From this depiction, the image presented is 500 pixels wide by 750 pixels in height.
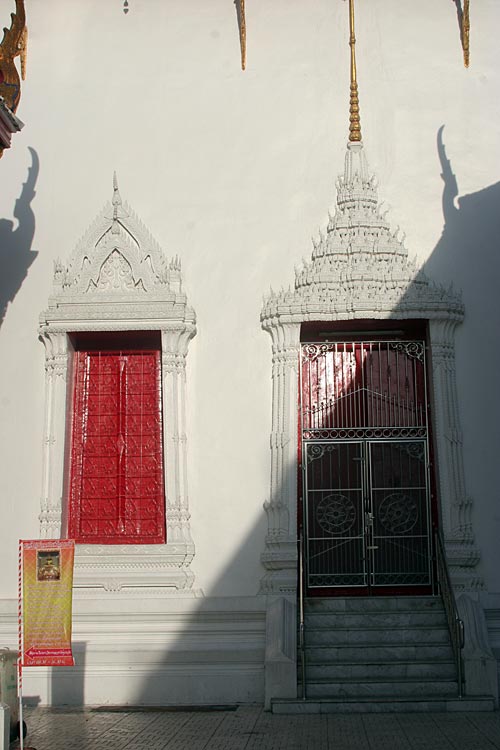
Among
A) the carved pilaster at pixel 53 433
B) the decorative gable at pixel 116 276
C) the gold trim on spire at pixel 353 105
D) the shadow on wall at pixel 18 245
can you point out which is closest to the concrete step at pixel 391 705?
the carved pilaster at pixel 53 433

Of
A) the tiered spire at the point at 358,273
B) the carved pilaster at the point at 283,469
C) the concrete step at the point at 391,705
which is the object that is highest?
the tiered spire at the point at 358,273

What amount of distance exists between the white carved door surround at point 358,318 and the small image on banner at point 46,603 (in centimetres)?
231

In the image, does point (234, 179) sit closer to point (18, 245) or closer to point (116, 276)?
point (116, 276)

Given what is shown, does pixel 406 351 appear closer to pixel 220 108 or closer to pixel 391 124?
pixel 391 124

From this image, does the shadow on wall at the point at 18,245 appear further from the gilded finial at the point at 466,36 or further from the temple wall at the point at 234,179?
the gilded finial at the point at 466,36

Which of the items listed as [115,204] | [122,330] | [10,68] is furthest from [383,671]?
[10,68]

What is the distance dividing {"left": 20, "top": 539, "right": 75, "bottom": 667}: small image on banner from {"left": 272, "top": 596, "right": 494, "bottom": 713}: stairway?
6.66ft

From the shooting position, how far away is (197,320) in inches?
374

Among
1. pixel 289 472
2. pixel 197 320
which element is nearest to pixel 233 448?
pixel 289 472

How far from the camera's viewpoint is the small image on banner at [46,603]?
23.1 feet

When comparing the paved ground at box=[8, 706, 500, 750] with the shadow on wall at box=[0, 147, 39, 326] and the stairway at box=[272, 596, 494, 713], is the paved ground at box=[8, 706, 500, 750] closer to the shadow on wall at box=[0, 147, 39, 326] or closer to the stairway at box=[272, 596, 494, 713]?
the stairway at box=[272, 596, 494, 713]

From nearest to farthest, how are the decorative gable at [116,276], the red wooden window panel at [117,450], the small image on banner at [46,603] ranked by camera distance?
the small image on banner at [46,603], the red wooden window panel at [117,450], the decorative gable at [116,276]

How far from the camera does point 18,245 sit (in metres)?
9.76

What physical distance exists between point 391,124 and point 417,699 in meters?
5.29
